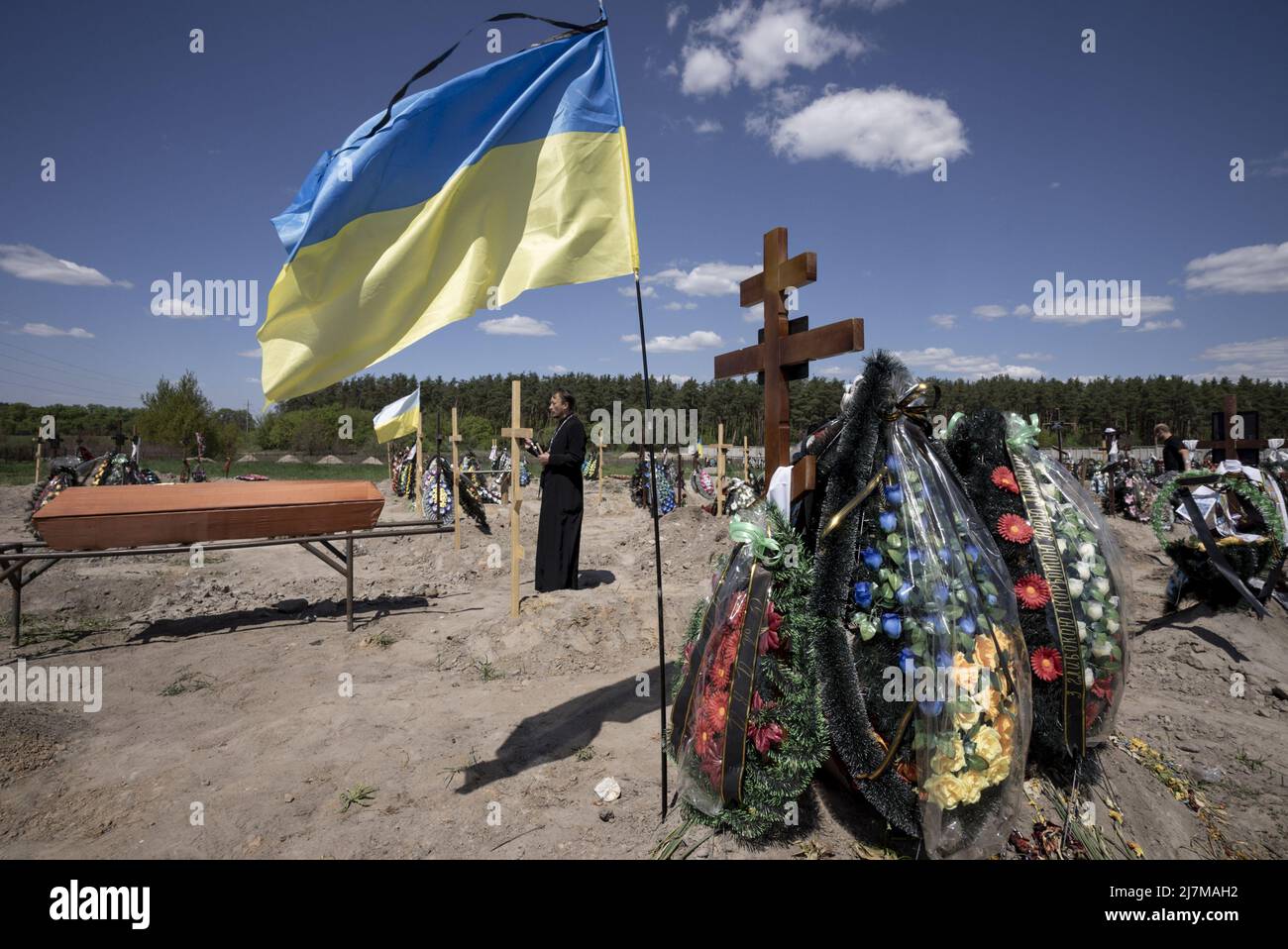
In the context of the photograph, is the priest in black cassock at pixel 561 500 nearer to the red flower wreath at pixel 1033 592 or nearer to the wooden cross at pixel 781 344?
the wooden cross at pixel 781 344

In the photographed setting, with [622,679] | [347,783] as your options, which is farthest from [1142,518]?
[347,783]

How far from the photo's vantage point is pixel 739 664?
8.79 ft

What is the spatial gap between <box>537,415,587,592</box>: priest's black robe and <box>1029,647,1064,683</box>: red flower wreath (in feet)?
16.5

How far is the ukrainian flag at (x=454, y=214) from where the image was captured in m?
2.68

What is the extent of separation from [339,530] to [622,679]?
3.72 m

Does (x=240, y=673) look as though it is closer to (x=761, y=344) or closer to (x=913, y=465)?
(x=761, y=344)

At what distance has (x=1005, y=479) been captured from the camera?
11.0 feet

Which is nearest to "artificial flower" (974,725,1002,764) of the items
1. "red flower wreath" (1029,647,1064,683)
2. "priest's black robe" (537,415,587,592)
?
"red flower wreath" (1029,647,1064,683)

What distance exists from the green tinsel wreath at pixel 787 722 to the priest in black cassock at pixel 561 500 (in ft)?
15.9

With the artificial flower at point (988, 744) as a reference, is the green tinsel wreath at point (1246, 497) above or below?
above

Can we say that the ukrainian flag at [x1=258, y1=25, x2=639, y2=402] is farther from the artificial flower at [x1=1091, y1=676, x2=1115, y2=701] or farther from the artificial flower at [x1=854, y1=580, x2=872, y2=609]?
the artificial flower at [x1=1091, y1=676, x2=1115, y2=701]

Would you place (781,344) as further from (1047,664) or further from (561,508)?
(561,508)

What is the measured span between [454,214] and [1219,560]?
23.4ft

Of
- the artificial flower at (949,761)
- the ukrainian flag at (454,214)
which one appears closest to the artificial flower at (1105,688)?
the artificial flower at (949,761)
